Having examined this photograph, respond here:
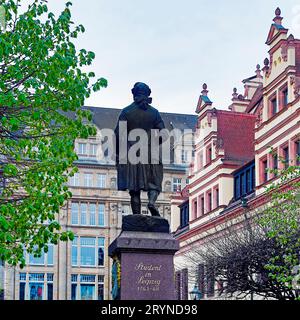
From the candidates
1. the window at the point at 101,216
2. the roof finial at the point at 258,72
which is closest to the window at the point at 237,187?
the roof finial at the point at 258,72

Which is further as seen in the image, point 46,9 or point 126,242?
point 46,9

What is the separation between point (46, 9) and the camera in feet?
63.8

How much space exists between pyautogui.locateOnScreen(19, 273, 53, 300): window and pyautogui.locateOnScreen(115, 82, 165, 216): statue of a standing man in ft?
196

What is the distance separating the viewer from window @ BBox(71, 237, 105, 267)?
247 ft

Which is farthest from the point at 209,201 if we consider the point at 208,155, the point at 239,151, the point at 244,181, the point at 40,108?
the point at 40,108

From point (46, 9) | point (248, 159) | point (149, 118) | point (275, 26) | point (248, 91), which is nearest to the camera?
point (149, 118)

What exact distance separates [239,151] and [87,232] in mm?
33470

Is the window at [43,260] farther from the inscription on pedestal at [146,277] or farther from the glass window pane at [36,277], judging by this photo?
the inscription on pedestal at [146,277]

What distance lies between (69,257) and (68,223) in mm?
3428

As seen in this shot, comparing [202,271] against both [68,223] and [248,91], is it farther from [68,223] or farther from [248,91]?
[68,223]

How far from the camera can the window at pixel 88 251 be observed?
75.3 meters

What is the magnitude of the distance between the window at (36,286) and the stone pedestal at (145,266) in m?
60.6

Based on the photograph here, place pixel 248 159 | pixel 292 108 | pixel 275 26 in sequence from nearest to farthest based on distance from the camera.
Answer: pixel 292 108 < pixel 275 26 < pixel 248 159
